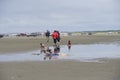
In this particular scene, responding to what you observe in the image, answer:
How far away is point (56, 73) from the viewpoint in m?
8.39

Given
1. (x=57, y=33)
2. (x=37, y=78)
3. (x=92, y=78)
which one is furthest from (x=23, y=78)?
(x=57, y=33)

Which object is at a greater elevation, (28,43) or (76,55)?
(76,55)

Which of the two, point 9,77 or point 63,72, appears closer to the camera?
point 9,77

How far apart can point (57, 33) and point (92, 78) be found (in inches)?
422

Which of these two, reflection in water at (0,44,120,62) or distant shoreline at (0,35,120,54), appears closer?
reflection in water at (0,44,120,62)

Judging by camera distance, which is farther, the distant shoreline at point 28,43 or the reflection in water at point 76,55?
the distant shoreline at point 28,43

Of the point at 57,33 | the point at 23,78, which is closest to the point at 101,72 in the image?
the point at 23,78

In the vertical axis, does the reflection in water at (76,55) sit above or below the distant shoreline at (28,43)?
above

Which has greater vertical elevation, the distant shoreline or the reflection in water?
the reflection in water

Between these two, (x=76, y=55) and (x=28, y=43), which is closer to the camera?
(x=76, y=55)

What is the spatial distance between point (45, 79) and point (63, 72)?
3.12 feet

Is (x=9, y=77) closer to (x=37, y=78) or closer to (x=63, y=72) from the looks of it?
(x=37, y=78)

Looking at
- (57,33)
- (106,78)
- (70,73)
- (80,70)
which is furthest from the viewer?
(57,33)

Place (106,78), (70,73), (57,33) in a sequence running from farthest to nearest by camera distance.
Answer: (57,33), (70,73), (106,78)
